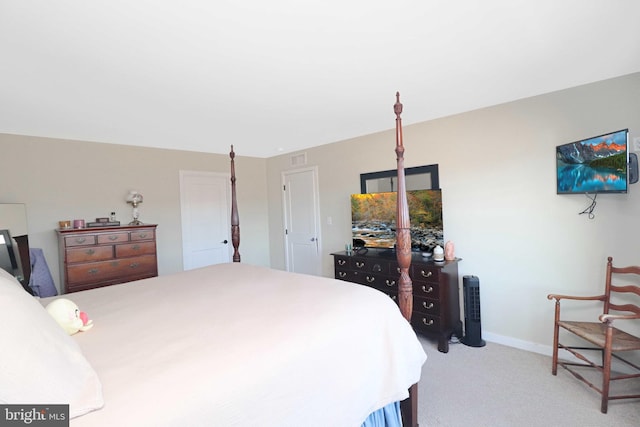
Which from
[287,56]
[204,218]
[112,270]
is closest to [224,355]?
[287,56]

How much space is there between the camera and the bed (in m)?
0.81

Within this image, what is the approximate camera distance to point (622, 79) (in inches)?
90.1

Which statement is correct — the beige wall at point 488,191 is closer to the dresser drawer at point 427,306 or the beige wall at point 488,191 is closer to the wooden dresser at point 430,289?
the wooden dresser at point 430,289

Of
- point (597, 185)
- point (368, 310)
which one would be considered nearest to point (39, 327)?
point (368, 310)

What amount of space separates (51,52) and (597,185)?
3.84 m

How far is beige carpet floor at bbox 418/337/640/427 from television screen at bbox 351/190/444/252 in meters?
1.19

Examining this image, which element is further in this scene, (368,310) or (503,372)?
(503,372)

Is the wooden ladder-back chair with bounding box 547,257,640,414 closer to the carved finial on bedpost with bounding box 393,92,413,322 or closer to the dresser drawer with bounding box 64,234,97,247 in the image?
the carved finial on bedpost with bounding box 393,92,413,322

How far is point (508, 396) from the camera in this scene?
212 centimetres

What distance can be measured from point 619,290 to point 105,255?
16.1ft

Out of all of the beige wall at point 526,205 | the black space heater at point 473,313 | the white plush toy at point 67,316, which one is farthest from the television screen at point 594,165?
the white plush toy at point 67,316

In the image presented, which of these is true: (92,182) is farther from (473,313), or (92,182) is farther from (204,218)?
(473,313)

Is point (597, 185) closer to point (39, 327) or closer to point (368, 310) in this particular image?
point (368, 310)

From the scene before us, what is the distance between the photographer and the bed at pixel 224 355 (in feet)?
2.66
